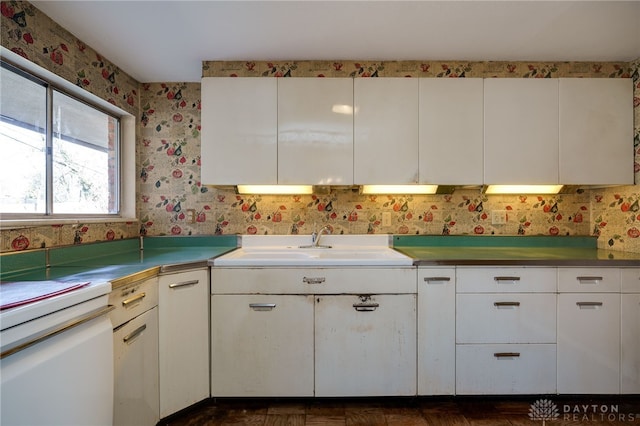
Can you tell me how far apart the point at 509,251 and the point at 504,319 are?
57 cm

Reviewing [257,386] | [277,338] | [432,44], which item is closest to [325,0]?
[432,44]

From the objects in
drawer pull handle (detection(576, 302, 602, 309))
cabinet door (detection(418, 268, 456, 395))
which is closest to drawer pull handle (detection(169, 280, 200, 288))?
cabinet door (detection(418, 268, 456, 395))

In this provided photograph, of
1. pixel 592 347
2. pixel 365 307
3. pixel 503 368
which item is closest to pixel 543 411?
pixel 503 368

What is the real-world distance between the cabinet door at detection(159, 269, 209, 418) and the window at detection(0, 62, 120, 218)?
0.87 m

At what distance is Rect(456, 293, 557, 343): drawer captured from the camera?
1.70m

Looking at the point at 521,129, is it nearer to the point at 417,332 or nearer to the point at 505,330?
the point at 505,330

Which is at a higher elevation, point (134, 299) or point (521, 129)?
point (521, 129)

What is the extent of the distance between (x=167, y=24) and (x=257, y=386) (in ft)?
7.23

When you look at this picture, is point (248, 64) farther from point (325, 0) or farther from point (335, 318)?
point (335, 318)

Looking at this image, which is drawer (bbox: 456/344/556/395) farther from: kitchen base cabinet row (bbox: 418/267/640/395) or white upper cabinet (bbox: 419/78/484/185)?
white upper cabinet (bbox: 419/78/484/185)

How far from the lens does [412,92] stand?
199 centimetres

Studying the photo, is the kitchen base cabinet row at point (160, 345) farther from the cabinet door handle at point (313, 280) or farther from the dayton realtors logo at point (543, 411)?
the dayton realtors logo at point (543, 411)

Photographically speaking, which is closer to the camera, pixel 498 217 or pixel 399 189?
pixel 399 189

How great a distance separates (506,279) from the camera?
1706 millimetres
